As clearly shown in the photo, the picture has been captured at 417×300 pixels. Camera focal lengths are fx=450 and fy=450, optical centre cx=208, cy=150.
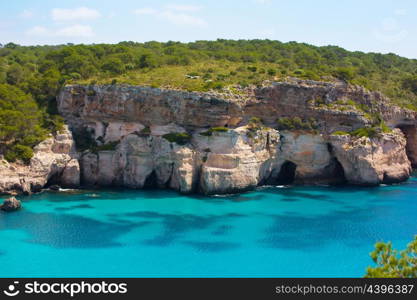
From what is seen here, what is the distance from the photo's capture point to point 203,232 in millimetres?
33406

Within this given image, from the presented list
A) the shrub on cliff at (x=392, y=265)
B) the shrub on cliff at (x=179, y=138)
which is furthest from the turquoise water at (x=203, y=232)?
the shrub on cliff at (x=392, y=265)

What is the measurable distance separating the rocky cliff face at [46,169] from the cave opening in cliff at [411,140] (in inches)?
1529

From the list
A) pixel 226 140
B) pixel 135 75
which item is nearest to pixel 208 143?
pixel 226 140

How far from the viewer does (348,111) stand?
47719mm

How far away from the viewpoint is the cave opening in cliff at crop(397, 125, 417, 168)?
180ft

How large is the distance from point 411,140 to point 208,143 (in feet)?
90.5

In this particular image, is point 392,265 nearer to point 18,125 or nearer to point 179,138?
point 179,138

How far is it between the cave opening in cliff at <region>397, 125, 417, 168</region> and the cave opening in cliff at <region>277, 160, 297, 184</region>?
52.7ft

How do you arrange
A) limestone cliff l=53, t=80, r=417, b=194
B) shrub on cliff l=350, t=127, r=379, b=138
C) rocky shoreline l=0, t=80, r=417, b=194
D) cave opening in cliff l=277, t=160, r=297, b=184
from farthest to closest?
cave opening in cliff l=277, t=160, r=297, b=184
shrub on cliff l=350, t=127, r=379, b=138
limestone cliff l=53, t=80, r=417, b=194
rocky shoreline l=0, t=80, r=417, b=194

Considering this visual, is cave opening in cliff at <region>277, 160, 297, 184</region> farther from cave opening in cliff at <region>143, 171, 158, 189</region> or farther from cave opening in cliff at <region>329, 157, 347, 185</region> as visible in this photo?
cave opening in cliff at <region>143, 171, 158, 189</region>

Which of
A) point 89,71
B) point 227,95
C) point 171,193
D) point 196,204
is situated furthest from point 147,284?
point 89,71

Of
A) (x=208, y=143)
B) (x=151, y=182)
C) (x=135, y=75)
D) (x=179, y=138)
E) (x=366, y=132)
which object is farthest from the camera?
(x=135, y=75)

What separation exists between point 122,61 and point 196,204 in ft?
76.2

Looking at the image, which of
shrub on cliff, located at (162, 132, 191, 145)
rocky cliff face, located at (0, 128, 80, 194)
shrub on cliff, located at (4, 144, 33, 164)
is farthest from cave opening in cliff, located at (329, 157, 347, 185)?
shrub on cliff, located at (4, 144, 33, 164)
